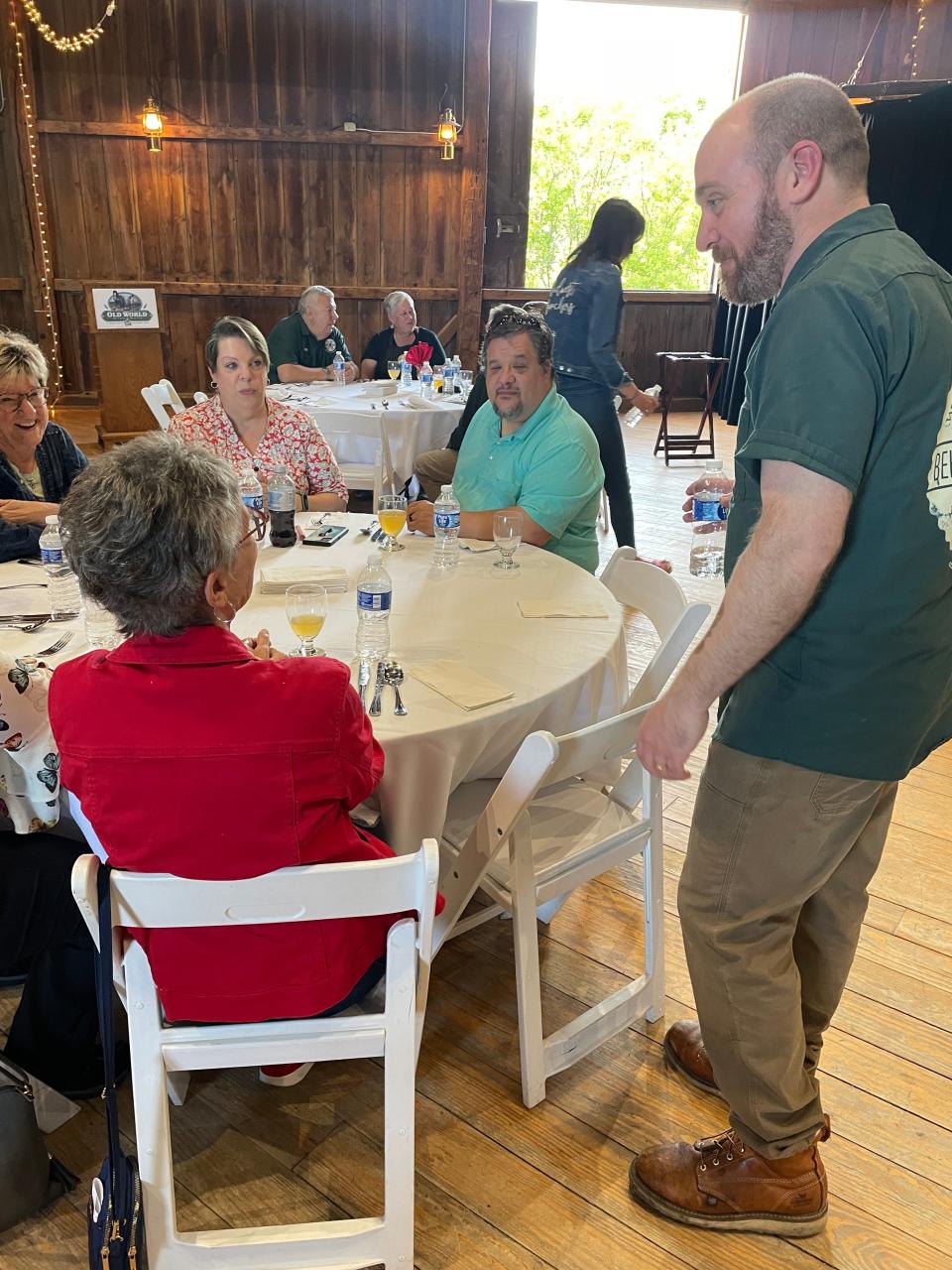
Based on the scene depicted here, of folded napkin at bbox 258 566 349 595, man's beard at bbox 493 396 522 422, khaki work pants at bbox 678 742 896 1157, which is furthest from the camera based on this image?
man's beard at bbox 493 396 522 422

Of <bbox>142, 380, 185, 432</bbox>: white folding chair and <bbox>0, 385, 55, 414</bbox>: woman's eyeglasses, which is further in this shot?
<bbox>142, 380, 185, 432</bbox>: white folding chair

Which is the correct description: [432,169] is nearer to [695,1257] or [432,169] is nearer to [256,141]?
[256,141]

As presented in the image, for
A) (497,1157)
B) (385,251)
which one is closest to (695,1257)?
(497,1157)

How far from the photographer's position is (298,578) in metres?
2.20

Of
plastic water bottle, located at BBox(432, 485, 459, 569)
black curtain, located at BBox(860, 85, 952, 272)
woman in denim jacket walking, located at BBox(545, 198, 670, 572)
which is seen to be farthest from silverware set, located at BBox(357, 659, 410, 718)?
black curtain, located at BBox(860, 85, 952, 272)

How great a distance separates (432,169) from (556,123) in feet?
4.48

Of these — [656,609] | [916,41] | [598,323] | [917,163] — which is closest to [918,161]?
[917,163]

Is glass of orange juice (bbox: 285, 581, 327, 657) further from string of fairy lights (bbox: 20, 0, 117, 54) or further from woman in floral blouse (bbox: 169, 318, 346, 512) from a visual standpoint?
string of fairy lights (bbox: 20, 0, 117, 54)

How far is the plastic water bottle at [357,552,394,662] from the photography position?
5.86 feet

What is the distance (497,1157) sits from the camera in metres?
1.66

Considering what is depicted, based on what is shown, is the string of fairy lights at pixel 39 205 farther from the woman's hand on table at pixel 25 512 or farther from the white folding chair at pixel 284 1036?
the white folding chair at pixel 284 1036

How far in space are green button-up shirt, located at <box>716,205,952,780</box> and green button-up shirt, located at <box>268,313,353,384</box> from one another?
5.05m

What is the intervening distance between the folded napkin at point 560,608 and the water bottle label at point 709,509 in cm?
32

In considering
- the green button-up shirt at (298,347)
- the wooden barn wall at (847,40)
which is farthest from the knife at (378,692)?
the wooden barn wall at (847,40)
